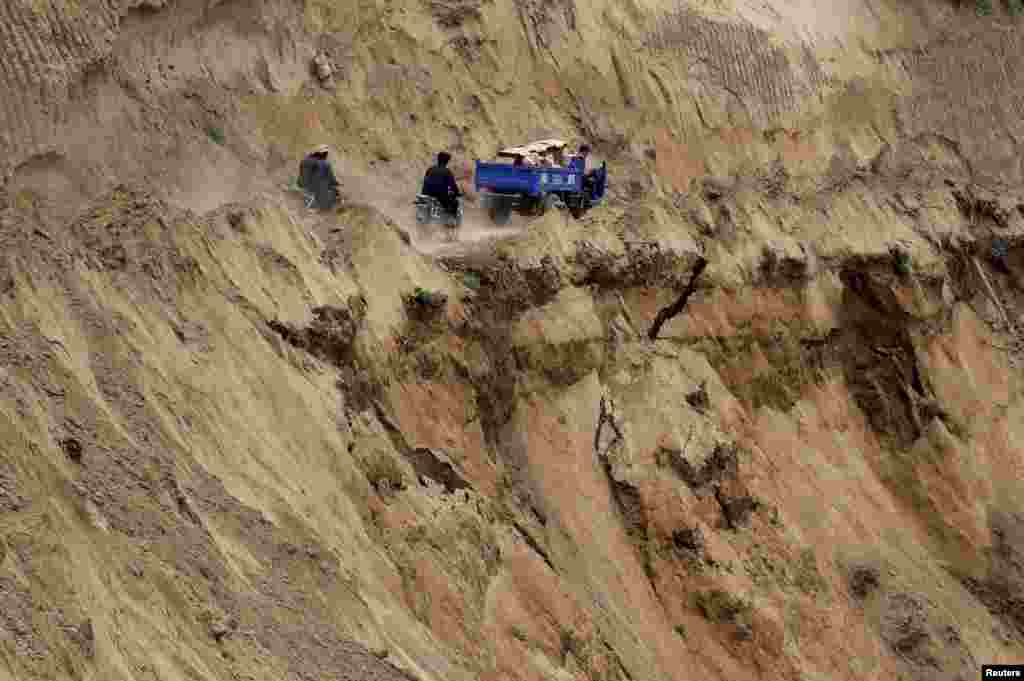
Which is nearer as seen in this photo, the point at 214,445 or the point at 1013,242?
the point at 214,445

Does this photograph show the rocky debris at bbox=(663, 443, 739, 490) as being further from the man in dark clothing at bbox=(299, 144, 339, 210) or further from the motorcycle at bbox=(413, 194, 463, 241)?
the man in dark clothing at bbox=(299, 144, 339, 210)

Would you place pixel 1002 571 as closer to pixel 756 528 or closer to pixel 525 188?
pixel 756 528

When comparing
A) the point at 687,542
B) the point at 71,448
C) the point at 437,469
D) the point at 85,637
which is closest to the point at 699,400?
the point at 687,542

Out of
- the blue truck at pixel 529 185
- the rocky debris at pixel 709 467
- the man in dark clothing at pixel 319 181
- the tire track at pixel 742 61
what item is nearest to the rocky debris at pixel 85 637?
the man in dark clothing at pixel 319 181

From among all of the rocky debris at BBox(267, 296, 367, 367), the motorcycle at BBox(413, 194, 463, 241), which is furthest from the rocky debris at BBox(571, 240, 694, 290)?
the rocky debris at BBox(267, 296, 367, 367)

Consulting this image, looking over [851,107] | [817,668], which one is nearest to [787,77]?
[851,107]
